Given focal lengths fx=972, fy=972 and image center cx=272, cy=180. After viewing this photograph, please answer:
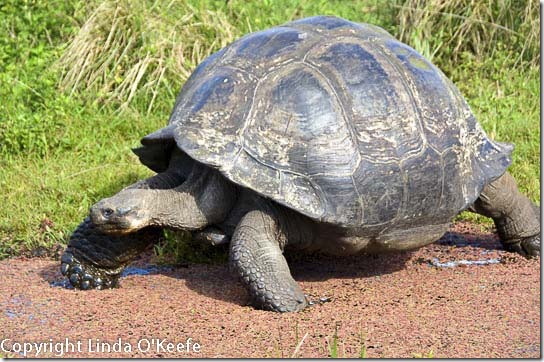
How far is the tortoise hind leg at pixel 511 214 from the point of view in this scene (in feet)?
22.2

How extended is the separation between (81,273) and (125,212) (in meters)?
0.77

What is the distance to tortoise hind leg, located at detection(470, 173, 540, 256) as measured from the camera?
6757mm

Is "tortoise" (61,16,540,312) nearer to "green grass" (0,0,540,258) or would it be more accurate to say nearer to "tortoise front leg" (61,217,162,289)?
"tortoise front leg" (61,217,162,289)

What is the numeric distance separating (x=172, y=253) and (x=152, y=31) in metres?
3.49

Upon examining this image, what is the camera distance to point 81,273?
6.14 m

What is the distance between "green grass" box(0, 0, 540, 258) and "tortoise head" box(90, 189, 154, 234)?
1853 mm

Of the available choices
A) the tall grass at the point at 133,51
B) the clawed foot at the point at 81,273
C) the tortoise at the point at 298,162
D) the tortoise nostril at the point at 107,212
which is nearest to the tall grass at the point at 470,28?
the tall grass at the point at 133,51

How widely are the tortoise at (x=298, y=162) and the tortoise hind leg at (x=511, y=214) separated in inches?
15.7

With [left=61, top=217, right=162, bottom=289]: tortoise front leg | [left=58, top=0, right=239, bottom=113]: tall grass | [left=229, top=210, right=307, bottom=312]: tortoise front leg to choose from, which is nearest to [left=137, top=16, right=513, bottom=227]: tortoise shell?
[left=229, top=210, right=307, bottom=312]: tortoise front leg

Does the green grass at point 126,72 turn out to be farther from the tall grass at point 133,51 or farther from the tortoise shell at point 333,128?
the tortoise shell at point 333,128

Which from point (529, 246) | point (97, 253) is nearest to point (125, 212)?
point (97, 253)

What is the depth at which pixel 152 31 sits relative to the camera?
9.72 m

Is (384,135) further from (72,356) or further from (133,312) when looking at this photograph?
(72,356)

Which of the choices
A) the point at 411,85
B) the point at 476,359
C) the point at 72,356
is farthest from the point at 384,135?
the point at 72,356
